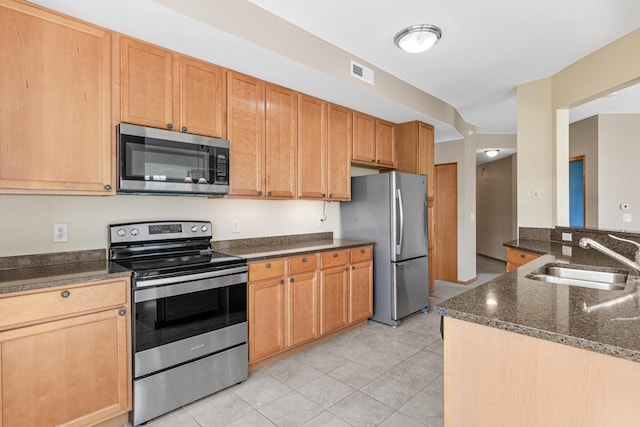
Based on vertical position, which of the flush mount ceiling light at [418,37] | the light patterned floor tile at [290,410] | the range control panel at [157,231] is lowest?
the light patterned floor tile at [290,410]

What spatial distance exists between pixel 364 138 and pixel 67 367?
3.23 metres

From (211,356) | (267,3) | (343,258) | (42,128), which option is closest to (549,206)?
(343,258)

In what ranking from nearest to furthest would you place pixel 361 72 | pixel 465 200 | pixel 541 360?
pixel 541 360
pixel 361 72
pixel 465 200

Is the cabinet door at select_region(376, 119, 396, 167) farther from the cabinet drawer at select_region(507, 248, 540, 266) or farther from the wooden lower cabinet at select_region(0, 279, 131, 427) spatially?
the wooden lower cabinet at select_region(0, 279, 131, 427)

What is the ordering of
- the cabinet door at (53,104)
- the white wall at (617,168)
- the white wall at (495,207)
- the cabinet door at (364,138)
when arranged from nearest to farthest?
the cabinet door at (53,104) < the cabinet door at (364,138) < the white wall at (617,168) < the white wall at (495,207)

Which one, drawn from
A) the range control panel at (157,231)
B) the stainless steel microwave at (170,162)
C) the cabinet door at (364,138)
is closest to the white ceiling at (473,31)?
the cabinet door at (364,138)

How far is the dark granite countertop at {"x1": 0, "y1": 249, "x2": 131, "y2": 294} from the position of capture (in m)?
1.61

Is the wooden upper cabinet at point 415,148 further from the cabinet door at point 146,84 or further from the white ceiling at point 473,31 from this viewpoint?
the cabinet door at point 146,84

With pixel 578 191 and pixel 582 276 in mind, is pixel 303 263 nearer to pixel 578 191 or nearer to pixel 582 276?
pixel 582 276

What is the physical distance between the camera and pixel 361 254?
340 centimetres

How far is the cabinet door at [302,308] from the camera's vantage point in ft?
9.02

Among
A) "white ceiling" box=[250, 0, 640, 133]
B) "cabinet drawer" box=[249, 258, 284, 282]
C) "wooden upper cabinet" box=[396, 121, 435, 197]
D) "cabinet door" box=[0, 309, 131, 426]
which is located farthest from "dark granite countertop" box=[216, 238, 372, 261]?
"white ceiling" box=[250, 0, 640, 133]

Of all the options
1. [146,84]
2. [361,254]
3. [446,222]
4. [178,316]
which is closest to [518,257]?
[361,254]

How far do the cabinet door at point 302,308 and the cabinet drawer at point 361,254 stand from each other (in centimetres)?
52
